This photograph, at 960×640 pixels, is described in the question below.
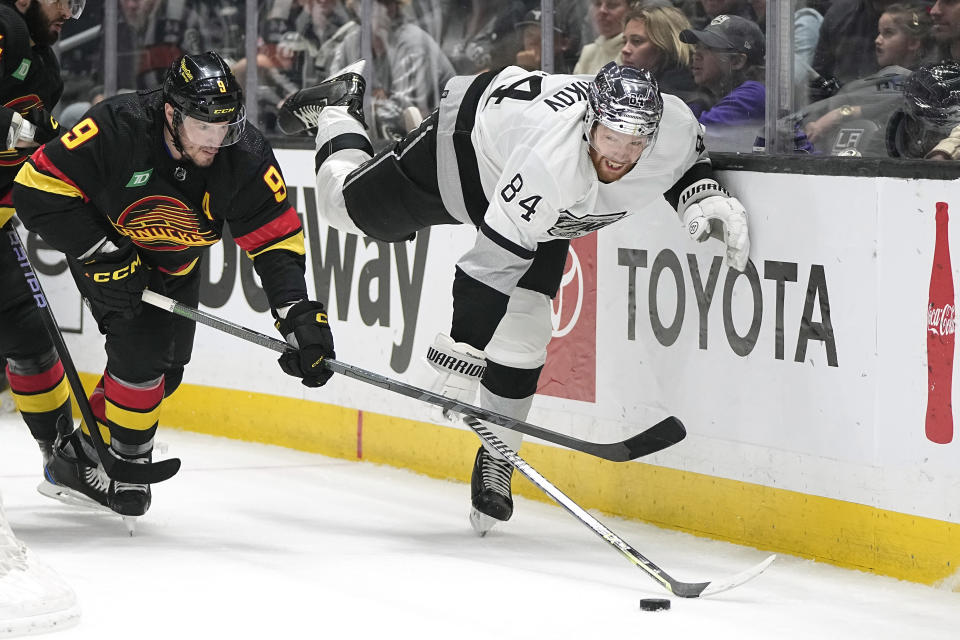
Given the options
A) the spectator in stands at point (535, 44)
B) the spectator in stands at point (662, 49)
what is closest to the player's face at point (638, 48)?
the spectator in stands at point (662, 49)

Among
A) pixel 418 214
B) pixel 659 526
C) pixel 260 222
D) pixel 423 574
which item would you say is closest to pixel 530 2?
pixel 418 214

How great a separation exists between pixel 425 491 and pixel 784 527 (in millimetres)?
1209

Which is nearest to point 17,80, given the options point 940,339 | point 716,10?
point 716,10

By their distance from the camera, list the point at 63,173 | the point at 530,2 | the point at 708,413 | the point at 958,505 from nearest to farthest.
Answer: the point at 958,505 → the point at 63,173 → the point at 708,413 → the point at 530,2

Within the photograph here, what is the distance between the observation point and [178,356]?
4.02 m

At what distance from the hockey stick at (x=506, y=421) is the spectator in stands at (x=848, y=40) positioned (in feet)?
3.25

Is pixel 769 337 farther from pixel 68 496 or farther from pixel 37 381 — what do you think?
pixel 37 381

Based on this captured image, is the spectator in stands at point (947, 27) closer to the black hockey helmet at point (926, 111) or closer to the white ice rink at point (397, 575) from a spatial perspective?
the black hockey helmet at point (926, 111)

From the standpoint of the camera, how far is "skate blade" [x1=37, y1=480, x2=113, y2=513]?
4020mm

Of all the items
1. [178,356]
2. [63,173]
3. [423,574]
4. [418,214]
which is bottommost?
[423,574]

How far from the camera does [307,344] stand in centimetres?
361

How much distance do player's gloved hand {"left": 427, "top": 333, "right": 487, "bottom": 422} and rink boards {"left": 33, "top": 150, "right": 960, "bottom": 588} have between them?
75cm

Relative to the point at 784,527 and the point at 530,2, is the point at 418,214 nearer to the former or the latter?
the point at 530,2

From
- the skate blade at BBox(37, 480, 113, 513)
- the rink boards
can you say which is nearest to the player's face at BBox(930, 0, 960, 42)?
the rink boards
